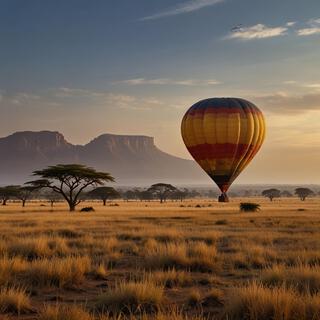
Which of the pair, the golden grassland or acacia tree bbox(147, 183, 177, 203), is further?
acacia tree bbox(147, 183, 177, 203)

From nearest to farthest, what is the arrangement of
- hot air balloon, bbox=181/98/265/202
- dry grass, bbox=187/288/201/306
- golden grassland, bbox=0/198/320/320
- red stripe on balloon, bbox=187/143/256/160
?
golden grassland, bbox=0/198/320/320
dry grass, bbox=187/288/201/306
hot air balloon, bbox=181/98/265/202
red stripe on balloon, bbox=187/143/256/160

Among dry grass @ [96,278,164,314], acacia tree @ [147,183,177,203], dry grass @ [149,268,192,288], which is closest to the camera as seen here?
dry grass @ [96,278,164,314]

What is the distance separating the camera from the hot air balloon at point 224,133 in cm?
5428

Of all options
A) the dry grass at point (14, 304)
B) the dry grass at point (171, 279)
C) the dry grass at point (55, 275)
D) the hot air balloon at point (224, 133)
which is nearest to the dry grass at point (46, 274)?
the dry grass at point (55, 275)

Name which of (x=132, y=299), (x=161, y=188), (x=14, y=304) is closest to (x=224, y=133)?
(x=132, y=299)

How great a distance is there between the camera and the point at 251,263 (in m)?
16.6

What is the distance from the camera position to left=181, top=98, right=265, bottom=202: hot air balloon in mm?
54281

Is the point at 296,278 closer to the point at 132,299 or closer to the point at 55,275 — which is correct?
the point at 132,299

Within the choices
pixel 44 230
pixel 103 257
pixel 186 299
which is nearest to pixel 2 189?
pixel 44 230

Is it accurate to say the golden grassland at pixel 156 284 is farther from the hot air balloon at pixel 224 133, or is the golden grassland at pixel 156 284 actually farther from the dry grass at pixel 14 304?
the hot air balloon at pixel 224 133

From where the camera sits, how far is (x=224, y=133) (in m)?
54.3

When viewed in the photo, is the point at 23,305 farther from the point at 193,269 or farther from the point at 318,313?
the point at 193,269

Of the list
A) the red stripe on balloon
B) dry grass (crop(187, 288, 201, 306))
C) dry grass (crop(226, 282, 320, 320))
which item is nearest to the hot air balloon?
the red stripe on balloon

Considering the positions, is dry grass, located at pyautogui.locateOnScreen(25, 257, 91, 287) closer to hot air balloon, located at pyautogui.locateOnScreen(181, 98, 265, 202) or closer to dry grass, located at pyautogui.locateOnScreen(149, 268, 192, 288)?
dry grass, located at pyautogui.locateOnScreen(149, 268, 192, 288)
